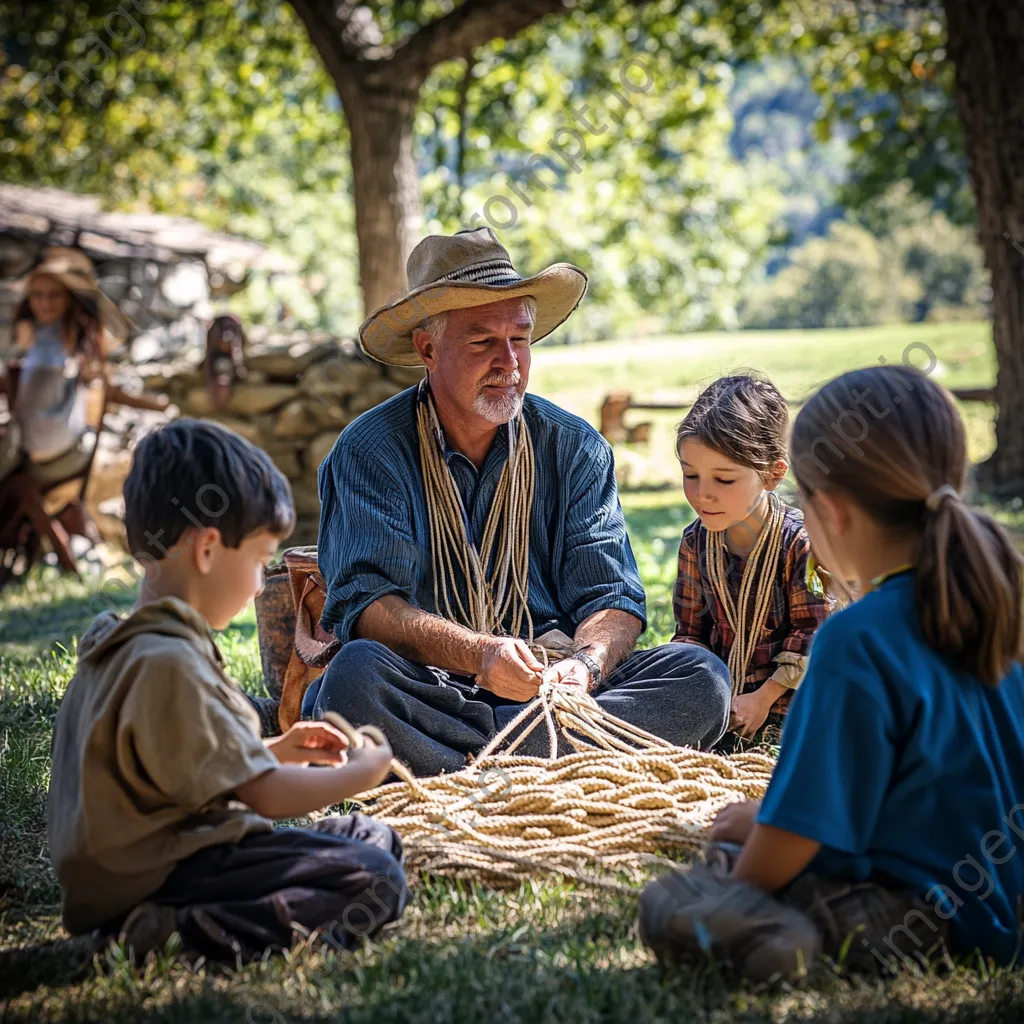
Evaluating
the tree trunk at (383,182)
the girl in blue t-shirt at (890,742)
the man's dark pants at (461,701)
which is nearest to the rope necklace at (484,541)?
the man's dark pants at (461,701)

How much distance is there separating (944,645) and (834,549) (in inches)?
10.8

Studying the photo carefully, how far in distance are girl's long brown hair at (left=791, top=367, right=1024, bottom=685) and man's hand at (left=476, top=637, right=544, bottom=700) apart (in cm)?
122

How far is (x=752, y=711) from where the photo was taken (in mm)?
3768

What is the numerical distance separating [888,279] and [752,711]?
4292 centimetres

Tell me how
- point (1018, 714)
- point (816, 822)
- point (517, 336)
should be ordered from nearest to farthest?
point (816, 822), point (1018, 714), point (517, 336)

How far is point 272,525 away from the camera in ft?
7.64

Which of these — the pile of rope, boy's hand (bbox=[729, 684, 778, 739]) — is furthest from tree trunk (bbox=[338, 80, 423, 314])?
the pile of rope

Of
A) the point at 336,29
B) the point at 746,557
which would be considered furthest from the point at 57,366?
the point at 746,557

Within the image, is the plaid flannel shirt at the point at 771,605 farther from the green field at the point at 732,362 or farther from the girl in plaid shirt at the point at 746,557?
the green field at the point at 732,362

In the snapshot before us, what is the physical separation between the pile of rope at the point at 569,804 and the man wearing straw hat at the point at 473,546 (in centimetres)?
18

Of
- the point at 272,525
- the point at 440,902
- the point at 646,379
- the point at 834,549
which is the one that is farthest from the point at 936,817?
the point at 646,379

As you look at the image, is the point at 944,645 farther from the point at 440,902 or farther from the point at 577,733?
the point at 577,733

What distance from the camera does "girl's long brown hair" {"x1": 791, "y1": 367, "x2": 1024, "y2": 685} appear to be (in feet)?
6.81

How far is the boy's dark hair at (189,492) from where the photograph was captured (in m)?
2.26
